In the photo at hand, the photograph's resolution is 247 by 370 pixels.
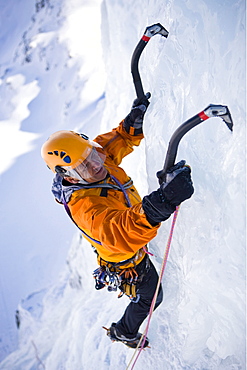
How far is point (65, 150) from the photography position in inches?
79.0

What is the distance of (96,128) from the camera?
10133mm

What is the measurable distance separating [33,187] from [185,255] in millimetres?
9617

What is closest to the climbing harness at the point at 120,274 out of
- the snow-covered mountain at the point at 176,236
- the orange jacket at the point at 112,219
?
the orange jacket at the point at 112,219

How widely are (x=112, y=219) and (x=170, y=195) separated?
13.6 inches

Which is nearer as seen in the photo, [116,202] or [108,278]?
[116,202]

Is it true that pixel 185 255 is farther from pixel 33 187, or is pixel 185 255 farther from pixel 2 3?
pixel 2 3

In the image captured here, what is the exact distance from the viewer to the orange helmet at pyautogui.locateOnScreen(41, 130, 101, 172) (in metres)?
2.00

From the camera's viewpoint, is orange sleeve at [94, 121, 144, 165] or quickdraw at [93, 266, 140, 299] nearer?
quickdraw at [93, 266, 140, 299]

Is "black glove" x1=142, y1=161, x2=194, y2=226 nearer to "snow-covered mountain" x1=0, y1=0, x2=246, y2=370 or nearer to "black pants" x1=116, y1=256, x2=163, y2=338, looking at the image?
"snow-covered mountain" x1=0, y1=0, x2=246, y2=370

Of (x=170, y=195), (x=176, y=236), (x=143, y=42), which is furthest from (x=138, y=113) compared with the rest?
(x=170, y=195)

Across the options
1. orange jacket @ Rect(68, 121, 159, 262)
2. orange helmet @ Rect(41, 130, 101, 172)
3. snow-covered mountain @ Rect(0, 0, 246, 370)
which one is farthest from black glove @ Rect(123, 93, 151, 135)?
orange helmet @ Rect(41, 130, 101, 172)

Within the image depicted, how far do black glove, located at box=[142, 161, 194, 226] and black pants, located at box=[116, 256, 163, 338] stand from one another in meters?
0.95

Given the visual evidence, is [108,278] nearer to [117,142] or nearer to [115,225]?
[115,225]

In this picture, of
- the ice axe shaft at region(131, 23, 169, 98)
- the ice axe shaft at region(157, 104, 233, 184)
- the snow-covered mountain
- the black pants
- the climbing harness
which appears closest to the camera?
the ice axe shaft at region(157, 104, 233, 184)
